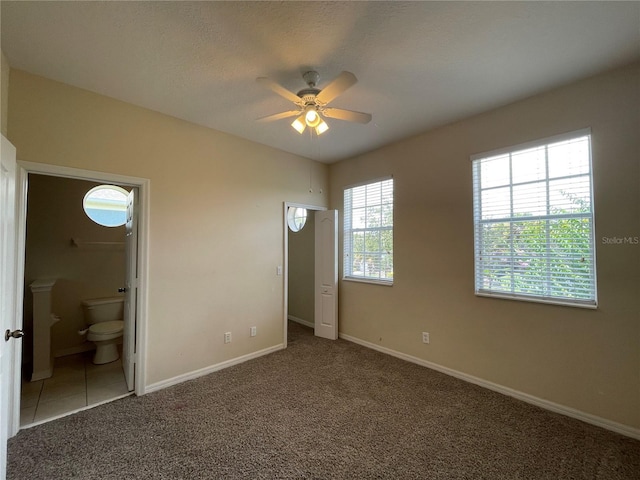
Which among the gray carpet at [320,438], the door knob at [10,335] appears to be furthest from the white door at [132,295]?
the door knob at [10,335]

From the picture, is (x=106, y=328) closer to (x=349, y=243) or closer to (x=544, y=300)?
(x=349, y=243)

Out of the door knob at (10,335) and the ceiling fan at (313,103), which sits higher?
the ceiling fan at (313,103)

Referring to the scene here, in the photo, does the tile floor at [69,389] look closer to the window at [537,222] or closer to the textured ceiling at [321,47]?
the textured ceiling at [321,47]

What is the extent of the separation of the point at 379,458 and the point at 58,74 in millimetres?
3637

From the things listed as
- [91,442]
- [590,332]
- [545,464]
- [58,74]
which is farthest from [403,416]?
[58,74]

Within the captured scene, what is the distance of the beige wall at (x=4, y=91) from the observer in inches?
73.0

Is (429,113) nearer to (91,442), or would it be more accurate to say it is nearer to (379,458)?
(379,458)

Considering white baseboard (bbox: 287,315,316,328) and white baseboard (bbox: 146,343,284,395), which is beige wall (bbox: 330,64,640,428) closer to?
white baseboard (bbox: 287,315,316,328)

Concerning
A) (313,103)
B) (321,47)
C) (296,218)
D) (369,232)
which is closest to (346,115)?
(313,103)

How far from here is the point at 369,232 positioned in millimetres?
3848

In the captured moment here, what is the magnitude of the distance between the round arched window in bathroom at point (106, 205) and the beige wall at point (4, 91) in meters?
1.83

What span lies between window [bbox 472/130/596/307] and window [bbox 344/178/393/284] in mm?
1095

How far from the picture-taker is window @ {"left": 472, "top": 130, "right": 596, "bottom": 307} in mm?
2201

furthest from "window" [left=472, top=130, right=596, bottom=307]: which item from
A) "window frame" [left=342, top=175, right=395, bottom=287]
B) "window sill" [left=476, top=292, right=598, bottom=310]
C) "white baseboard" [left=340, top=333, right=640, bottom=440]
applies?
"window frame" [left=342, top=175, right=395, bottom=287]
